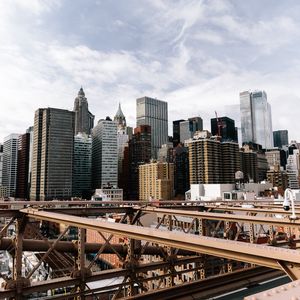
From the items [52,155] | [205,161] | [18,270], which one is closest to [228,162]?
[205,161]

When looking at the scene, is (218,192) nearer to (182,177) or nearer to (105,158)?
(182,177)

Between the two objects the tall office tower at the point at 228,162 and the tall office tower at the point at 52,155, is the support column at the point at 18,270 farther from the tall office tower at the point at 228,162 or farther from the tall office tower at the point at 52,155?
the tall office tower at the point at 52,155

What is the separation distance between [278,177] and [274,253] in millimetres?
194256

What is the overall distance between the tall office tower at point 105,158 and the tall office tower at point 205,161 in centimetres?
4932

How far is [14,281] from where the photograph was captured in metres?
10.5

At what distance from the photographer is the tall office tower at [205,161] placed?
14788 centimetres

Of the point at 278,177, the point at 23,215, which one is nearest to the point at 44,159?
the point at 278,177

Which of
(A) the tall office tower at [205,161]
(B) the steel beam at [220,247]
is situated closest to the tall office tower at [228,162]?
(A) the tall office tower at [205,161]

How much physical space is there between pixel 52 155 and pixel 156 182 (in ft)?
186

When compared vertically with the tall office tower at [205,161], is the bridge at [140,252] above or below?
below

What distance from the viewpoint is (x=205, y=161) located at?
487 ft

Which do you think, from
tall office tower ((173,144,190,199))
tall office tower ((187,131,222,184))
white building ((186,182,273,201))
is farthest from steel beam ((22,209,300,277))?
tall office tower ((173,144,190,199))

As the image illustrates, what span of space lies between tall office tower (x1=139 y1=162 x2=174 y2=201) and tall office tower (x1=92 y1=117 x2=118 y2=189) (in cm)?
1832

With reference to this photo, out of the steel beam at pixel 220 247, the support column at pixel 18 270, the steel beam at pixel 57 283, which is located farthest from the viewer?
the support column at pixel 18 270
